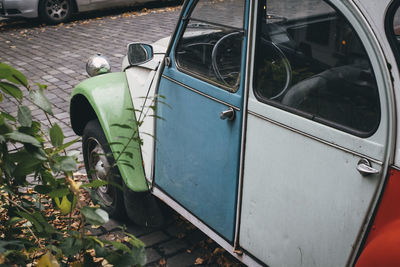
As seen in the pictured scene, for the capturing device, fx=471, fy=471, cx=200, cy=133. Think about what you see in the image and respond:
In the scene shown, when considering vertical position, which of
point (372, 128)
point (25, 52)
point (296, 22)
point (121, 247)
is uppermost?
point (296, 22)

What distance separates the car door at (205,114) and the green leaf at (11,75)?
1.07 meters

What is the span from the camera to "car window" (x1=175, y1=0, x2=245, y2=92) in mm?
2465

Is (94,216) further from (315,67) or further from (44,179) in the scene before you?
(315,67)

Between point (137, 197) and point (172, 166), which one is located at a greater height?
point (172, 166)

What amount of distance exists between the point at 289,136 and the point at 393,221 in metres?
0.59

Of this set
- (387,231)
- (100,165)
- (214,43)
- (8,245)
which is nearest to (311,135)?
(387,231)

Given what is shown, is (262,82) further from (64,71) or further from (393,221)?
(64,71)

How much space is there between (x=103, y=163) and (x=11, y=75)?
2143mm

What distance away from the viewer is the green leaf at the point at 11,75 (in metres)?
1.54

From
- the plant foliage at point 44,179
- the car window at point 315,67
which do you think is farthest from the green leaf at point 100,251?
the car window at point 315,67

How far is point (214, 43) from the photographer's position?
2.71 meters

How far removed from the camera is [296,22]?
2.25 m

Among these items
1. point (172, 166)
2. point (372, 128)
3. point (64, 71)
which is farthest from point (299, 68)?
point (64, 71)

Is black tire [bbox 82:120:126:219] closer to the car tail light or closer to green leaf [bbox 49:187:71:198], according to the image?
green leaf [bbox 49:187:71:198]
